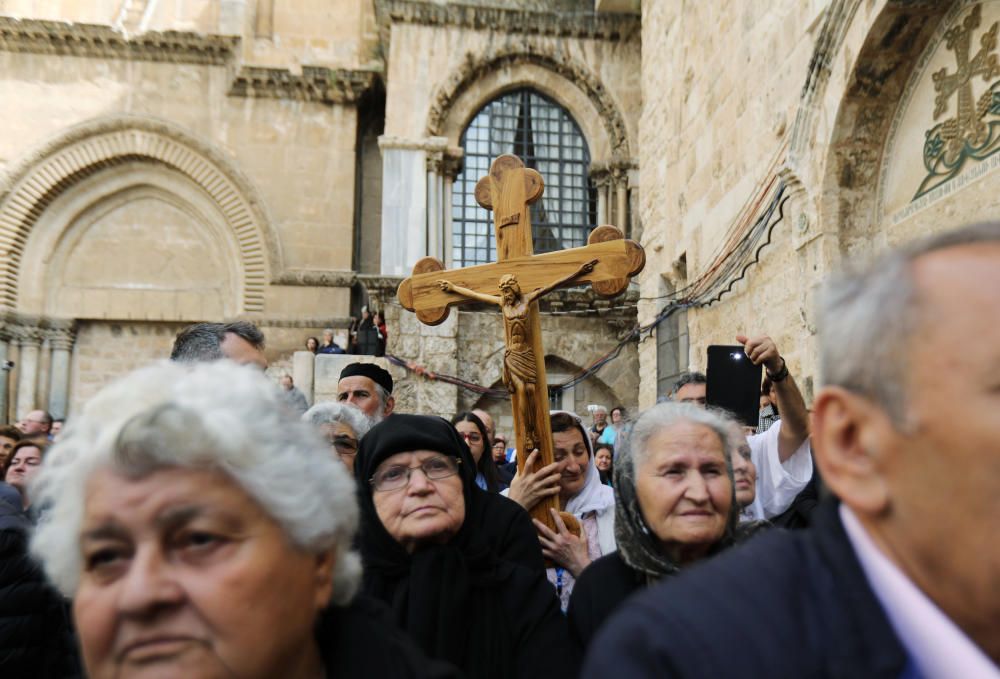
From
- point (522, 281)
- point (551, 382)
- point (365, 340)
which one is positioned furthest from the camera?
point (551, 382)

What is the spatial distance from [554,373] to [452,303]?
10.4 meters

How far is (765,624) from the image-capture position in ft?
2.77

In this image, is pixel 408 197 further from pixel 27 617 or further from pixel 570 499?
pixel 27 617

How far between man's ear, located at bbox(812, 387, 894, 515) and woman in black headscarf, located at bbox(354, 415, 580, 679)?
1.21 metres

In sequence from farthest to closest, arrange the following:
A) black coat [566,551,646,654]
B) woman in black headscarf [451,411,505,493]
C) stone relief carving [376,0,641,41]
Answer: stone relief carving [376,0,641,41] < woman in black headscarf [451,411,505,493] < black coat [566,551,646,654]

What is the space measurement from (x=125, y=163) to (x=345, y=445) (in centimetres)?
1384

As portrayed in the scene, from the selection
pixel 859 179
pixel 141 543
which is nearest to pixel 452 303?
pixel 141 543

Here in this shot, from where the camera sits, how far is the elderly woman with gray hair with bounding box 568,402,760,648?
6.59 feet

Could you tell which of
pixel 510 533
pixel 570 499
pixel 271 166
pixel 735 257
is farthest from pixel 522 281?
pixel 271 166

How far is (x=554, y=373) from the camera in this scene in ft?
45.7

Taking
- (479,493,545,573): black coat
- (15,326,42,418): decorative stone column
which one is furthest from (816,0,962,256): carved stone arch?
(15,326,42,418): decorative stone column

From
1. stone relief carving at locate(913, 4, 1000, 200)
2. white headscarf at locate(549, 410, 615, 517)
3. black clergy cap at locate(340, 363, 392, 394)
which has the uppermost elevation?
stone relief carving at locate(913, 4, 1000, 200)

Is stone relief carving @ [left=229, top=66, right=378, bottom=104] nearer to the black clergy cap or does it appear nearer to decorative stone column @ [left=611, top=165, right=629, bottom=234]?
decorative stone column @ [left=611, top=165, right=629, bottom=234]

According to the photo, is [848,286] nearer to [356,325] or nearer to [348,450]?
[348,450]
